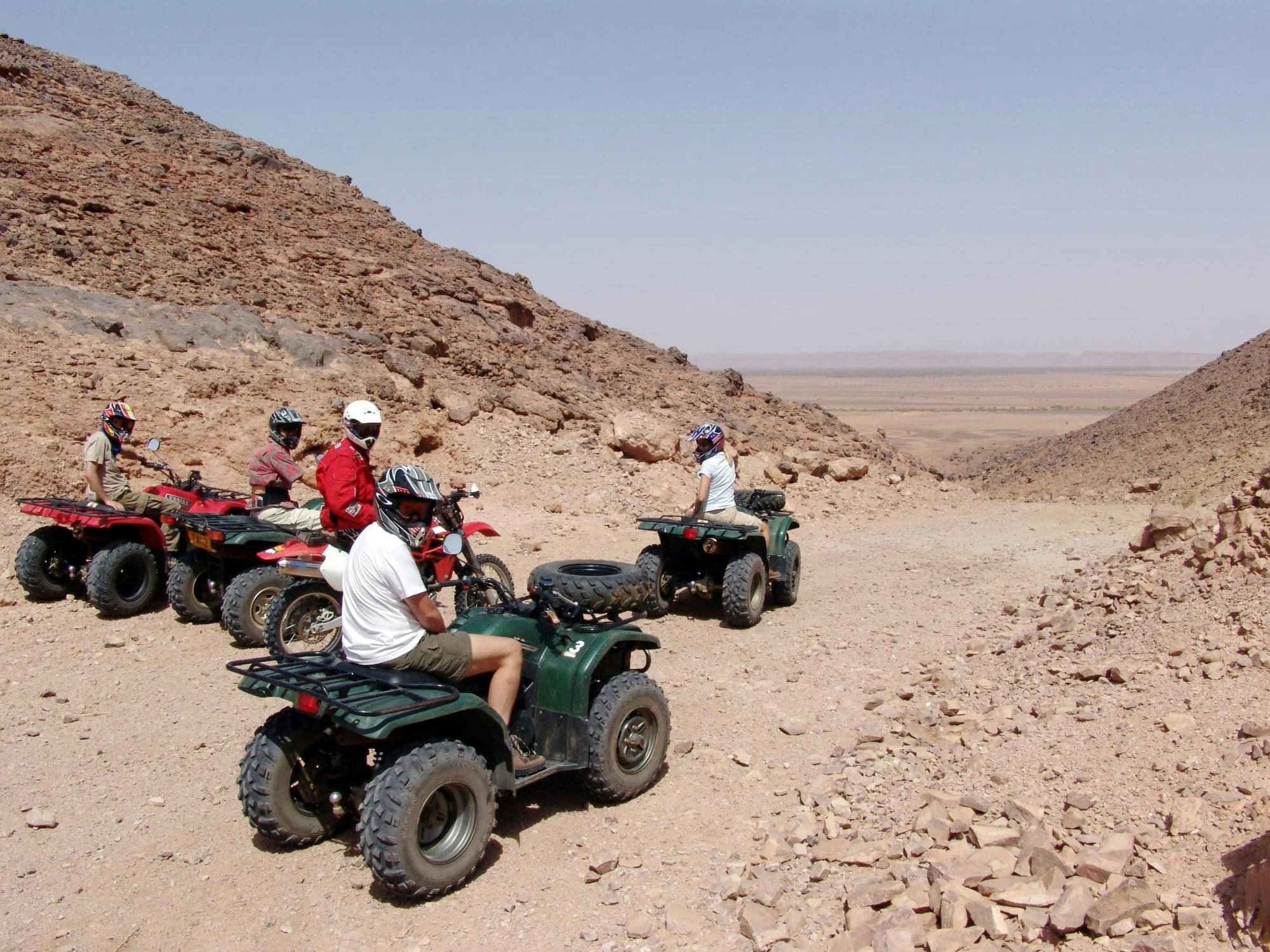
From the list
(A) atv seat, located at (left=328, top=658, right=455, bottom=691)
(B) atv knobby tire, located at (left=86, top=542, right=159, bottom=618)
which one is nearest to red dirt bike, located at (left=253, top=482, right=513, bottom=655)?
(B) atv knobby tire, located at (left=86, top=542, right=159, bottom=618)

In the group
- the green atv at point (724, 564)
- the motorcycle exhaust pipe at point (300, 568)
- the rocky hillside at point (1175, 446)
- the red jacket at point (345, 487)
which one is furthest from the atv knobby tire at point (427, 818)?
the rocky hillside at point (1175, 446)

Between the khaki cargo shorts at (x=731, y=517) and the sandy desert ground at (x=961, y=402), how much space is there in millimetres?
27542

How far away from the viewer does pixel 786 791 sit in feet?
18.9

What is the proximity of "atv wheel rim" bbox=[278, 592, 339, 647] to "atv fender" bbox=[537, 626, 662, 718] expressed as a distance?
3122 millimetres

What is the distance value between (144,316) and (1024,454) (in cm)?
2514

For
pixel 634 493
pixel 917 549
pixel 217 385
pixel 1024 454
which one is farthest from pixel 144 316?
pixel 1024 454

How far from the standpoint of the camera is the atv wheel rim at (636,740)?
5.54 meters

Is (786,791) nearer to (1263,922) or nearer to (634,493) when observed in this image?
(1263,922)

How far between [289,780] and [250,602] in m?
3.95

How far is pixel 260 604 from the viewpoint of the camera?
8.40 meters

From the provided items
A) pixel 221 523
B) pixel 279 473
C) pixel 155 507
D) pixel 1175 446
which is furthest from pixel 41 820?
pixel 1175 446

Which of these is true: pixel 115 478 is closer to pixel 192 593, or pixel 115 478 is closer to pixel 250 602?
pixel 192 593

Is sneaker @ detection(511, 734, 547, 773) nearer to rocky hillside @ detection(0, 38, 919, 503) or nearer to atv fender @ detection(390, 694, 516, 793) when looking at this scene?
atv fender @ detection(390, 694, 516, 793)

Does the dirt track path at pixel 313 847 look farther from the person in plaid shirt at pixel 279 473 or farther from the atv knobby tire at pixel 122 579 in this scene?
the person in plaid shirt at pixel 279 473
